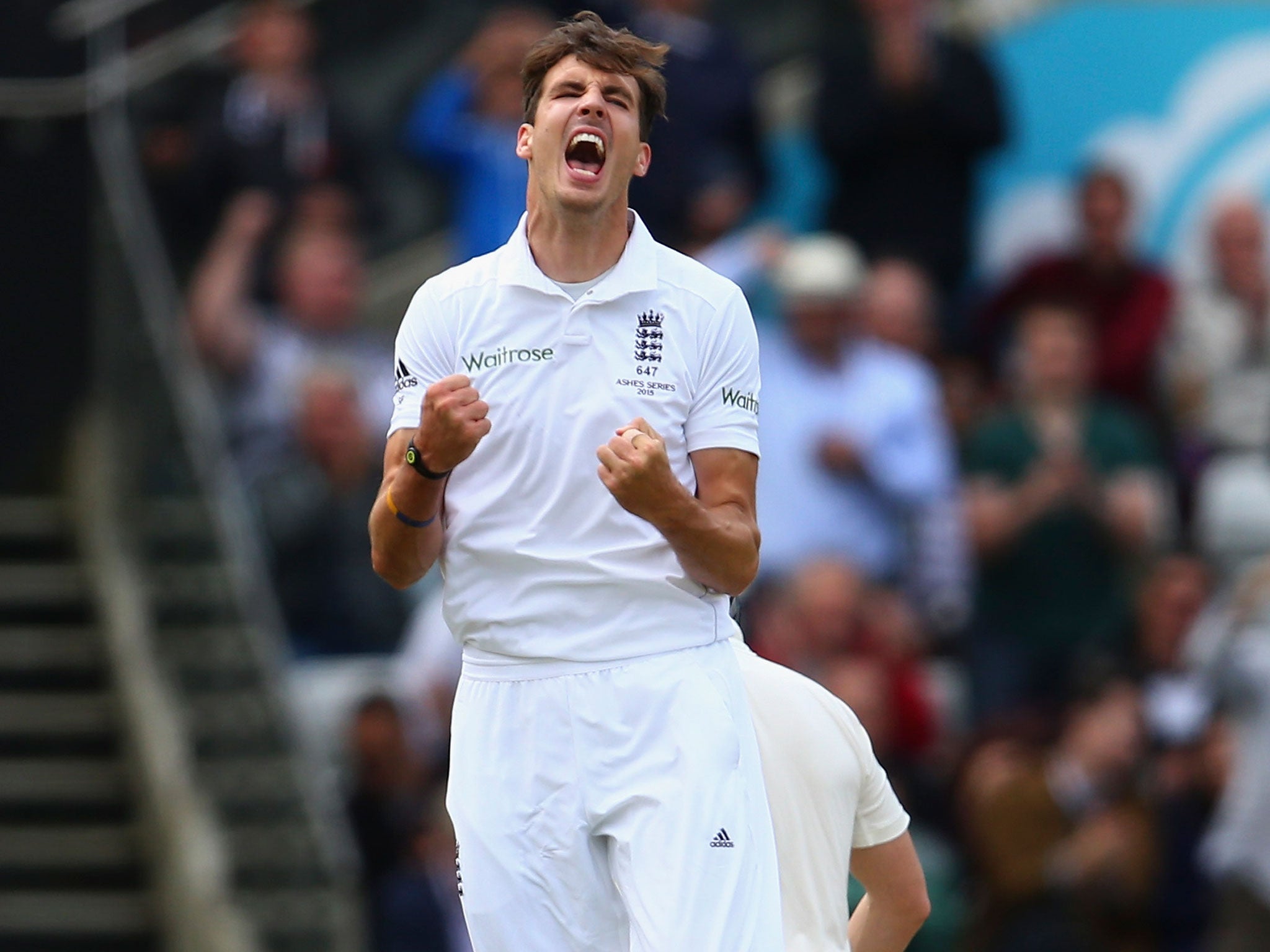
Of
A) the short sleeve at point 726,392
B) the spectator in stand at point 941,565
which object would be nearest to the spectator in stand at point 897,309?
the spectator in stand at point 941,565

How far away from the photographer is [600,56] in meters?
5.01

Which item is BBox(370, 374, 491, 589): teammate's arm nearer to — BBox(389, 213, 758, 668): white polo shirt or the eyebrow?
BBox(389, 213, 758, 668): white polo shirt

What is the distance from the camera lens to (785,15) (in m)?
12.0

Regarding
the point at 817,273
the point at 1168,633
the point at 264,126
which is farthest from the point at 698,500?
the point at 264,126

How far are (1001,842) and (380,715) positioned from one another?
2353 mm

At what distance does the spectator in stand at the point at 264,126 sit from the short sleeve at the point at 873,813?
5551 millimetres

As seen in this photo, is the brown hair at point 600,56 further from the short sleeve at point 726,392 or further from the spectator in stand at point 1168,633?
the spectator in stand at point 1168,633

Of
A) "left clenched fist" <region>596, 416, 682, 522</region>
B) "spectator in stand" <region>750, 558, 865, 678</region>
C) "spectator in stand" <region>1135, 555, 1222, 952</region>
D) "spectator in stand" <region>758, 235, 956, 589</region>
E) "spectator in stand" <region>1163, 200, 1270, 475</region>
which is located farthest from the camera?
"spectator in stand" <region>1163, 200, 1270, 475</region>

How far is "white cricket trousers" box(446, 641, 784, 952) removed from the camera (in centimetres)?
488

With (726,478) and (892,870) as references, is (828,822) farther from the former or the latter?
(726,478)

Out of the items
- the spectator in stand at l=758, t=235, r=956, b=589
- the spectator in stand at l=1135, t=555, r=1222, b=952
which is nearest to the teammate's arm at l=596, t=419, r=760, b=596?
the spectator in stand at l=1135, t=555, r=1222, b=952

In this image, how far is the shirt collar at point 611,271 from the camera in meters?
→ 5.04

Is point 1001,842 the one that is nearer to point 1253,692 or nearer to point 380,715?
point 1253,692

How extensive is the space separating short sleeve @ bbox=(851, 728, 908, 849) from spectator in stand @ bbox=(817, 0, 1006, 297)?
573 centimetres
